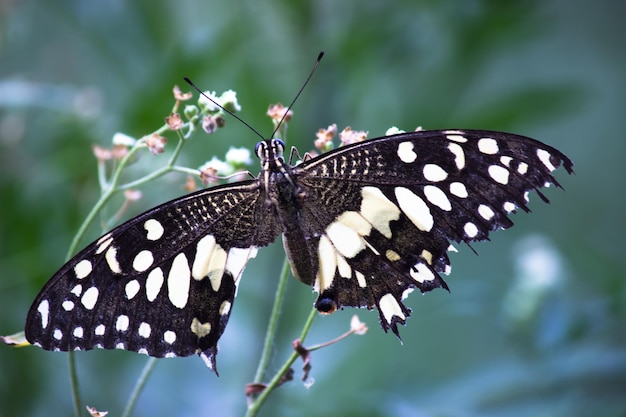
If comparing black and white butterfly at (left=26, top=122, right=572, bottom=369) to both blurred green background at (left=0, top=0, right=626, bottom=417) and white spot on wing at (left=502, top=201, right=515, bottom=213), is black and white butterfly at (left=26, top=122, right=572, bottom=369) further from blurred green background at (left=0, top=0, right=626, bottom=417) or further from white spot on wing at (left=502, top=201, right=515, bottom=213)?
blurred green background at (left=0, top=0, right=626, bottom=417)

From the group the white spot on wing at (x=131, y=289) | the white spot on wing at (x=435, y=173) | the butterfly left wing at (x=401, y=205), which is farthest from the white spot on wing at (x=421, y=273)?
the white spot on wing at (x=131, y=289)

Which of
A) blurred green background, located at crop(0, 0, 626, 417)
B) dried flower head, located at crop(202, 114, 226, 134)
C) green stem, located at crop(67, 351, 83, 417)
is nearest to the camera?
green stem, located at crop(67, 351, 83, 417)

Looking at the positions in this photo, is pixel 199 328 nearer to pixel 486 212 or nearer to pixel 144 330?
pixel 144 330

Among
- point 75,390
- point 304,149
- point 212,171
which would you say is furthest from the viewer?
point 304,149

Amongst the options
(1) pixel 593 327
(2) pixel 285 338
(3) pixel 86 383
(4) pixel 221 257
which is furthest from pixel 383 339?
(4) pixel 221 257

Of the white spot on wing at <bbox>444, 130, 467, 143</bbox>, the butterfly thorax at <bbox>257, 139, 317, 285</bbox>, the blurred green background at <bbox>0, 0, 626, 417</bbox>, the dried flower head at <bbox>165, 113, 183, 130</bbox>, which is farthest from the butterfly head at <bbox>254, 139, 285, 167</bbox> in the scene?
the blurred green background at <bbox>0, 0, 626, 417</bbox>

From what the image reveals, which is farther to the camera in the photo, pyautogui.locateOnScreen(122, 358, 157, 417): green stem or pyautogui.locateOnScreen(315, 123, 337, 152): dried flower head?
pyautogui.locateOnScreen(315, 123, 337, 152): dried flower head

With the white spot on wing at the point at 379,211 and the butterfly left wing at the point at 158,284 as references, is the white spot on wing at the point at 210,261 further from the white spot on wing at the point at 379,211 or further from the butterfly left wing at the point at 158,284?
the white spot on wing at the point at 379,211

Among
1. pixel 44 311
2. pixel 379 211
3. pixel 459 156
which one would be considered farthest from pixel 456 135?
pixel 44 311
